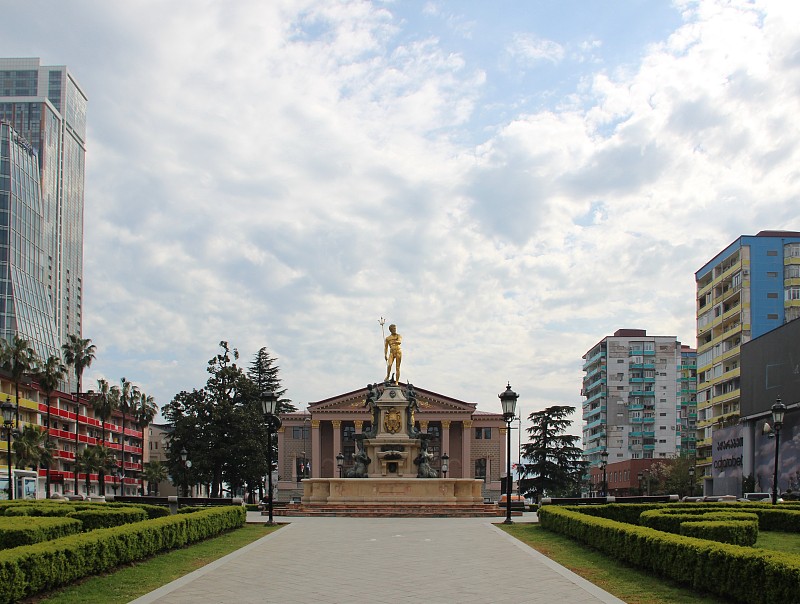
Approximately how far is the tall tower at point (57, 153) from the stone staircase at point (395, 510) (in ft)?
360

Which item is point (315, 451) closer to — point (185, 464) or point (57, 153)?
point (185, 464)

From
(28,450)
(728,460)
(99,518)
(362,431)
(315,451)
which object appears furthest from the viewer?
(315,451)

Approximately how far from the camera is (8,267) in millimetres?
94000

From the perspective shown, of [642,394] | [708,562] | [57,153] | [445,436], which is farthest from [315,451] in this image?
[57,153]

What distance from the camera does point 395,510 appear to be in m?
35.9

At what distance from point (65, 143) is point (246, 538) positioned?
161 meters

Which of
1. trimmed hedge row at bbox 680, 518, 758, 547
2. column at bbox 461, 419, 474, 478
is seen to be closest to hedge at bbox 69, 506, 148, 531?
trimmed hedge row at bbox 680, 518, 758, 547

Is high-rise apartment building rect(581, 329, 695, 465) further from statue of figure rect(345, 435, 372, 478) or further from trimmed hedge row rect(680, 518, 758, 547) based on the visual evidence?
trimmed hedge row rect(680, 518, 758, 547)

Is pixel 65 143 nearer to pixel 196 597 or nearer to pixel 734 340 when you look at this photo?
pixel 734 340

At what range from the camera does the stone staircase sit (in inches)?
1391

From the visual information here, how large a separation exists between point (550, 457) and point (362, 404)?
2326 centimetres

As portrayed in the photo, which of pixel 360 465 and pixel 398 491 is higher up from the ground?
pixel 360 465

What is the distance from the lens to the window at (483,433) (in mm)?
102750

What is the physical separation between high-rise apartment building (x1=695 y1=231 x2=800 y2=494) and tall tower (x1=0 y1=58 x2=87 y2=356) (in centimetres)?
9632
